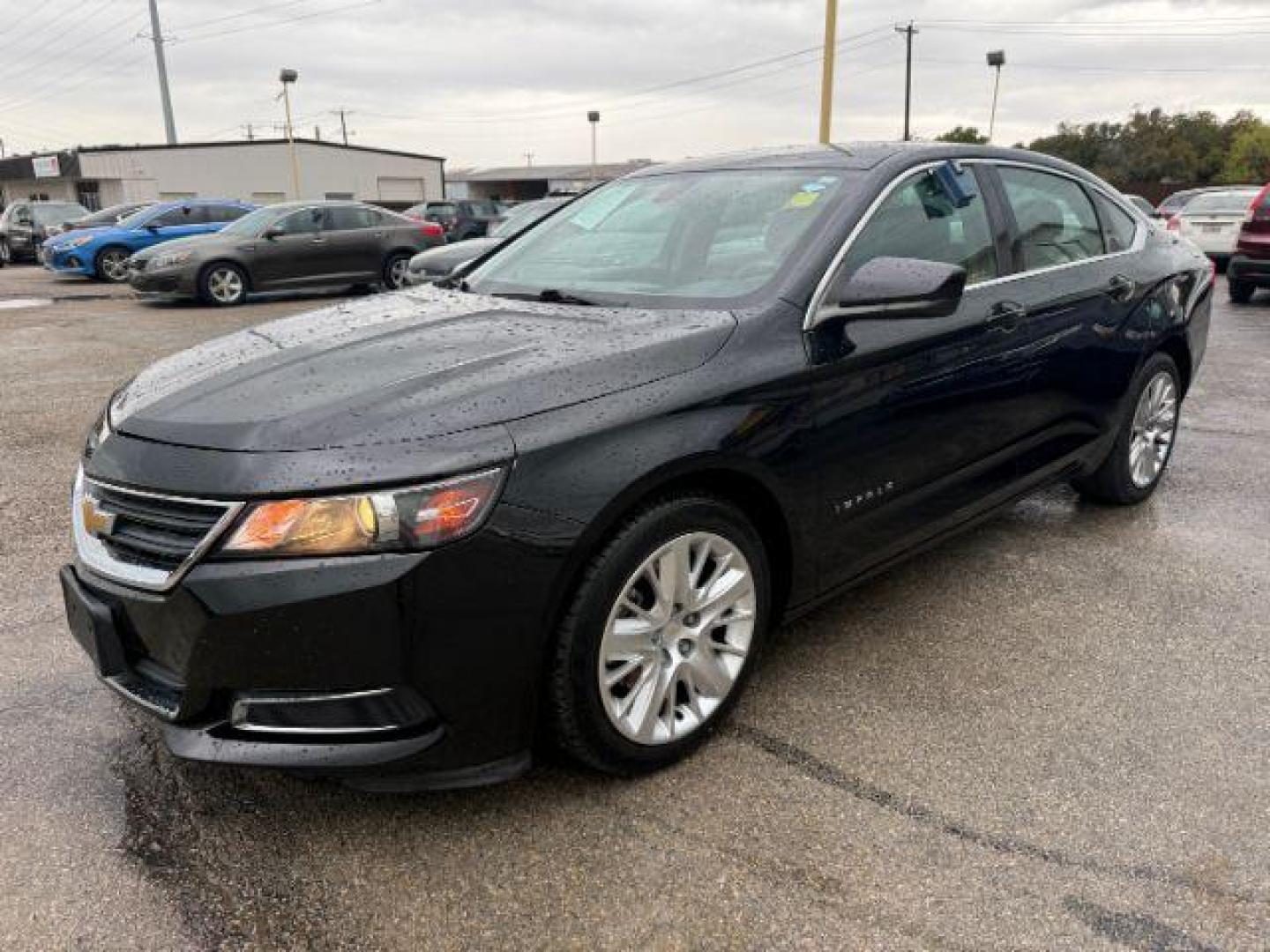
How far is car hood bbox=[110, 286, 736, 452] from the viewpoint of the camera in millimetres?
2127

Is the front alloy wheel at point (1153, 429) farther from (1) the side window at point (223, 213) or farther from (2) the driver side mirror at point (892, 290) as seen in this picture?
(1) the side window at point (223, 213)

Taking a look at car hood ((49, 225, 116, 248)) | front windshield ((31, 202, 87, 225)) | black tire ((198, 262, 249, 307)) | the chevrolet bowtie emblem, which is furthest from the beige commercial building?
the chevrolet bowtie emblem

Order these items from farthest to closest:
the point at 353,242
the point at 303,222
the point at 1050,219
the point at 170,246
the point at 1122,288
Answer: the point at 353,242 < the point at 303,222 < the point at 170,246 < the point at 1122,288 < the point at 1050,219

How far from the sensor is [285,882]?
7.05 ft

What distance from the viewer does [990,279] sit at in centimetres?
338

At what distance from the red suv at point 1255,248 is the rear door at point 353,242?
37.1ft

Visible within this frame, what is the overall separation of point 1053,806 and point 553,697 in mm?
1253

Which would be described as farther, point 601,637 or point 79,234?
point 79,234

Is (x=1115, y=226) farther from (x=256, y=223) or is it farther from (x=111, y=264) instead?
(x=111, y=264)

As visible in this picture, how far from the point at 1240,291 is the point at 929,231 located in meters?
11.0

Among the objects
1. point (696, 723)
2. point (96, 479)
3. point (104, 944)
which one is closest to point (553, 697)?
point (696, 723)

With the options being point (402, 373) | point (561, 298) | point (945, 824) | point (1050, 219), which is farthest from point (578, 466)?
point (1050, 219)

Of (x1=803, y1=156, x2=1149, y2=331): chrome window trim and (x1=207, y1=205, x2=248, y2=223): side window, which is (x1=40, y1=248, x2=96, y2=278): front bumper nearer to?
(x1=207, y1=205, x2=248, y2=223): side window

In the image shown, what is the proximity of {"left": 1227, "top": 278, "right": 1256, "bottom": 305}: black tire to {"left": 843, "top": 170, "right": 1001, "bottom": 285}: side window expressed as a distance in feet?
33.7
